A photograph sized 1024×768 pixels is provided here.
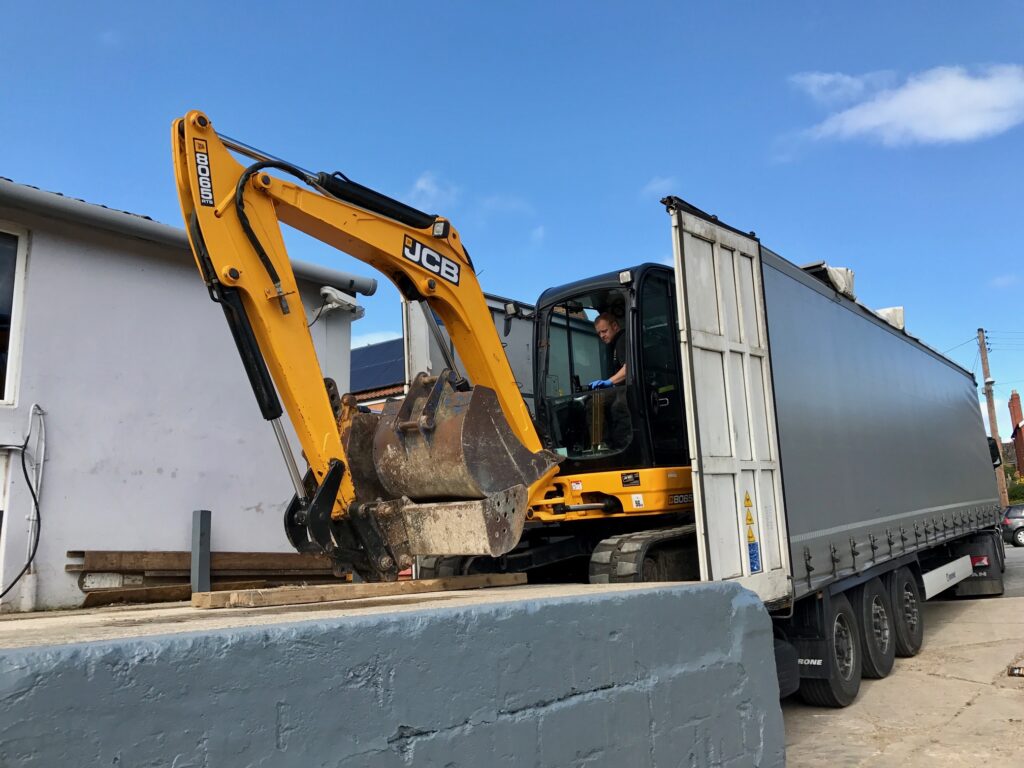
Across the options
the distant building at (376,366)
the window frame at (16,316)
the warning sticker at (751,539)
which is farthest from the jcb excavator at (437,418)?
the distant building at (376,366)

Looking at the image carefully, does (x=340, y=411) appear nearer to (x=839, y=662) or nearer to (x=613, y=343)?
(x=613, y=343)

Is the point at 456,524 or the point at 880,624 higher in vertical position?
the point at 456,524

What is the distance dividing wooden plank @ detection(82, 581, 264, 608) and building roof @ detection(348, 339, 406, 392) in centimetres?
635

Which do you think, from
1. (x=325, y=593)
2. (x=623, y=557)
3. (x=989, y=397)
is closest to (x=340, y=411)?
(x=325, y=593)

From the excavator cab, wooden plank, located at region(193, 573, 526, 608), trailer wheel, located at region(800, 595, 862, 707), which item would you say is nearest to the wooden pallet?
wooden plank, located at region(193, 573, 526, 608)

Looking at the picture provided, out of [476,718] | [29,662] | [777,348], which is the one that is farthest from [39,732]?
[777,348]

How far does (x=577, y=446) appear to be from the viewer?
635 cm

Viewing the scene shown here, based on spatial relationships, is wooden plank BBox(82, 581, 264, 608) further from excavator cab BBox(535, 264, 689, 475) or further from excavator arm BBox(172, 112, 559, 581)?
excavator cab BBox(535, 264, 689, 475)

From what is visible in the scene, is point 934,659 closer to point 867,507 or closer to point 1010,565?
point 867,507

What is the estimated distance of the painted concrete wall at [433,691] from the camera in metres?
1.73

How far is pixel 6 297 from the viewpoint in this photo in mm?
7004

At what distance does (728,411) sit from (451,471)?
6.39 ft

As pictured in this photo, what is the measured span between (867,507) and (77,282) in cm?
733

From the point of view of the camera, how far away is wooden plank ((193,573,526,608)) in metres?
3.90
